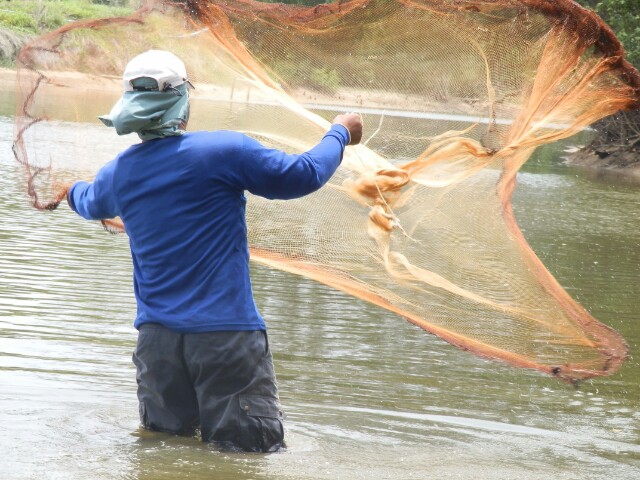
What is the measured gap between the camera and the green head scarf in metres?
3.66

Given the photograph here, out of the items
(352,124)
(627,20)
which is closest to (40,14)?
(627,20)

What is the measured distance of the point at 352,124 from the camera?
3.96m

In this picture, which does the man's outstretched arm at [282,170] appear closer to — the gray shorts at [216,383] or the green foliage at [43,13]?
the gray shorts at [216,383]

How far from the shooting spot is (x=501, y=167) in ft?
16.3

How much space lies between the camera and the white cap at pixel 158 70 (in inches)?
144

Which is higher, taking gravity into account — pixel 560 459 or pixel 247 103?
pixel 247 103

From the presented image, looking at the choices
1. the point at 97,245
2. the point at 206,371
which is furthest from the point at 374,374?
the point at 97,245

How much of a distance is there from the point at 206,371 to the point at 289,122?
1.79m

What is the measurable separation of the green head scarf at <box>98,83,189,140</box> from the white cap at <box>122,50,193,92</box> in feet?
0.10

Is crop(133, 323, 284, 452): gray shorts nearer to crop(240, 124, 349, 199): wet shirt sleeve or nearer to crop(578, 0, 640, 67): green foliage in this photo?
crop(240, 124, 349, 199): wet shirt sleeve

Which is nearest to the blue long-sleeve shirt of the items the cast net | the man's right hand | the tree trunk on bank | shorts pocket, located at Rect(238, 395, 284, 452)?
the man's right hand

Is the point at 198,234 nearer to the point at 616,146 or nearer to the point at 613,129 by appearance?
the point at 616,146

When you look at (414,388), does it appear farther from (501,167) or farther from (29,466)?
(29,466)

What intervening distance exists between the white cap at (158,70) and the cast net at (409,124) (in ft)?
3.78
